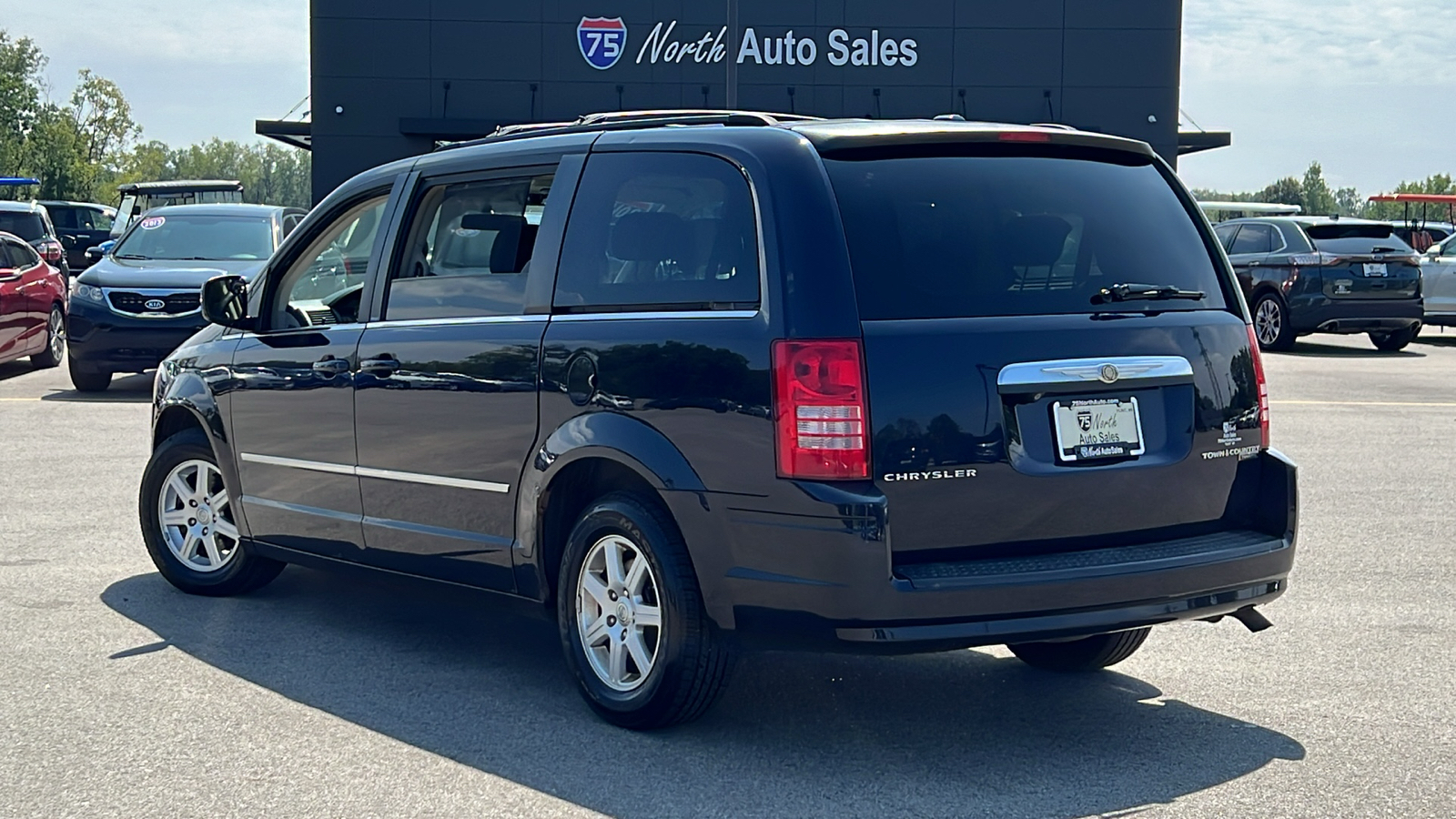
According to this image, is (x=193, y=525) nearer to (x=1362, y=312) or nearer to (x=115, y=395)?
(x=115, y=395)

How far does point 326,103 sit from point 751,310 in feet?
113

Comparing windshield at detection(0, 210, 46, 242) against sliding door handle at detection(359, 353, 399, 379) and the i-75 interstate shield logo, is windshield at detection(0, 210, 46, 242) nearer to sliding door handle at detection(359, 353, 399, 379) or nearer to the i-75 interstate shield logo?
the i-75 interstate shield logo

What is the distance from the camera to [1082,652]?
18.6 ft

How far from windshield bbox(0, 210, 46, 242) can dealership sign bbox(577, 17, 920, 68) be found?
14.5 meters

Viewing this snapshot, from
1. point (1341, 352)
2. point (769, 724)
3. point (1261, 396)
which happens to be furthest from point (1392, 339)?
point (769, 724)

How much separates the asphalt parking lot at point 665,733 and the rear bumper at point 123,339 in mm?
7853

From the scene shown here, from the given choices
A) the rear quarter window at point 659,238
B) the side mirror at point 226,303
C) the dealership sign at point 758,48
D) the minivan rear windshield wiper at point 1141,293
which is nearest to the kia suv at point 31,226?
the dealership sign at point 758,48

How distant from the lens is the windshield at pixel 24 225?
2464 centimetres

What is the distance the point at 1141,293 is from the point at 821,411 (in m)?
1.13

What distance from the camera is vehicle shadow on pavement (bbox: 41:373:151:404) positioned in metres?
15.0

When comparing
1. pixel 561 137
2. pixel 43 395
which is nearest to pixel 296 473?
pixel 561 137

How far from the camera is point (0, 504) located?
9047 mm

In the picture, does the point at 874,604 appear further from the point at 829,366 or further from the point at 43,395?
the point at 43,395

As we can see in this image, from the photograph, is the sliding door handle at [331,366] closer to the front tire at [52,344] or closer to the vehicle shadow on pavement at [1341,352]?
Answer: the front tire at [52,344]
